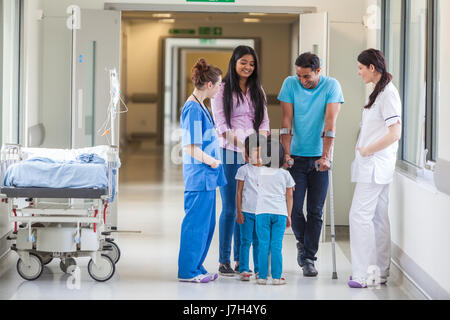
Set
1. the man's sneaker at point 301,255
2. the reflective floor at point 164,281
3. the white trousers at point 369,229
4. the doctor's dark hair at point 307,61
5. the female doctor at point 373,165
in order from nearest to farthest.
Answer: the reflective floor at point 164,281 < the female doctor at point 373,165 < the white trousers at point 369,229 < the doctor's dark hair at point 307,61 < the man's sneaker at point 301,255

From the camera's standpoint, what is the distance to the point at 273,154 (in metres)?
4.76

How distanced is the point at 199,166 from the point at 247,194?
0.37 m

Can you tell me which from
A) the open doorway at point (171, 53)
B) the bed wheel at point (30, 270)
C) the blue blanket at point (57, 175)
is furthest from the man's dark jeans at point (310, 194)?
the open doorway at point (171, 53)

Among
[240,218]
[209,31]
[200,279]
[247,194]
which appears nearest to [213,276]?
[200,279]

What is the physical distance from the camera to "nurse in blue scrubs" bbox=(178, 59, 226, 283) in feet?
15.6

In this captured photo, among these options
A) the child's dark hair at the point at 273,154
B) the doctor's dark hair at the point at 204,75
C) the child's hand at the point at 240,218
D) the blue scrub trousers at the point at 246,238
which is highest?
the doctor's dark hair at the point at 204,75

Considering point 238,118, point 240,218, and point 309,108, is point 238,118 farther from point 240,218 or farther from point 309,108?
point 240,218

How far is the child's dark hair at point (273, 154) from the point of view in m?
4.75

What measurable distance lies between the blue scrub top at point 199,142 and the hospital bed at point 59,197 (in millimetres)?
479

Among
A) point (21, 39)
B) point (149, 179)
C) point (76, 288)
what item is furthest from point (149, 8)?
point (149, 179)

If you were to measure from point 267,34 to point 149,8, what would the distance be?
9033 millimetres

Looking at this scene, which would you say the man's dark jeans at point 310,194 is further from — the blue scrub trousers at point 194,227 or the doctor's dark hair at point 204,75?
the doctor's dark hair at point 204,75

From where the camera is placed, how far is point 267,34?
617 inches
